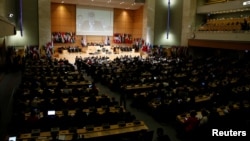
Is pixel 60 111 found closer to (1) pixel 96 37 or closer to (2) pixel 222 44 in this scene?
(2) pixel 222 44

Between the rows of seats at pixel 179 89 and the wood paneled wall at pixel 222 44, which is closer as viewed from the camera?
the rows of seats at pixel 179 89

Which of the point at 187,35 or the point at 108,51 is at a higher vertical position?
the point at 187,35

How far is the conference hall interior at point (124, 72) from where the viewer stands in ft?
24.4

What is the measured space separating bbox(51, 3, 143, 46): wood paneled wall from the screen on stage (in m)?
0.65

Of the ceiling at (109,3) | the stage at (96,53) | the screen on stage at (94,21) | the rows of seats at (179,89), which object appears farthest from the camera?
the screen on stage at (94,21)

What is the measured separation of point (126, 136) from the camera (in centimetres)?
667

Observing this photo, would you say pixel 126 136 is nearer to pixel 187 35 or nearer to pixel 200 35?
pixel 200 35

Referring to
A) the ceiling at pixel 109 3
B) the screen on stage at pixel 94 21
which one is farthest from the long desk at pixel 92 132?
the screen on stage at pixel 94 21

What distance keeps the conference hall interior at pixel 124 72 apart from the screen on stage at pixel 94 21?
131mm

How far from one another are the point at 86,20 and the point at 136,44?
739cm

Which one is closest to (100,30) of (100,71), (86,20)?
(86,20)

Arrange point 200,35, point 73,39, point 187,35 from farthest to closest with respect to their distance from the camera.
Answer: point 73,39, point 187,35, point 200,35

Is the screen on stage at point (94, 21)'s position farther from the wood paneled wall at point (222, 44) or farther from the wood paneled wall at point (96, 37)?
the wood paneled wall at point (222, 44)

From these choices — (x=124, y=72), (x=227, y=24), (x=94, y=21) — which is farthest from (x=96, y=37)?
(x=124, y=72)
